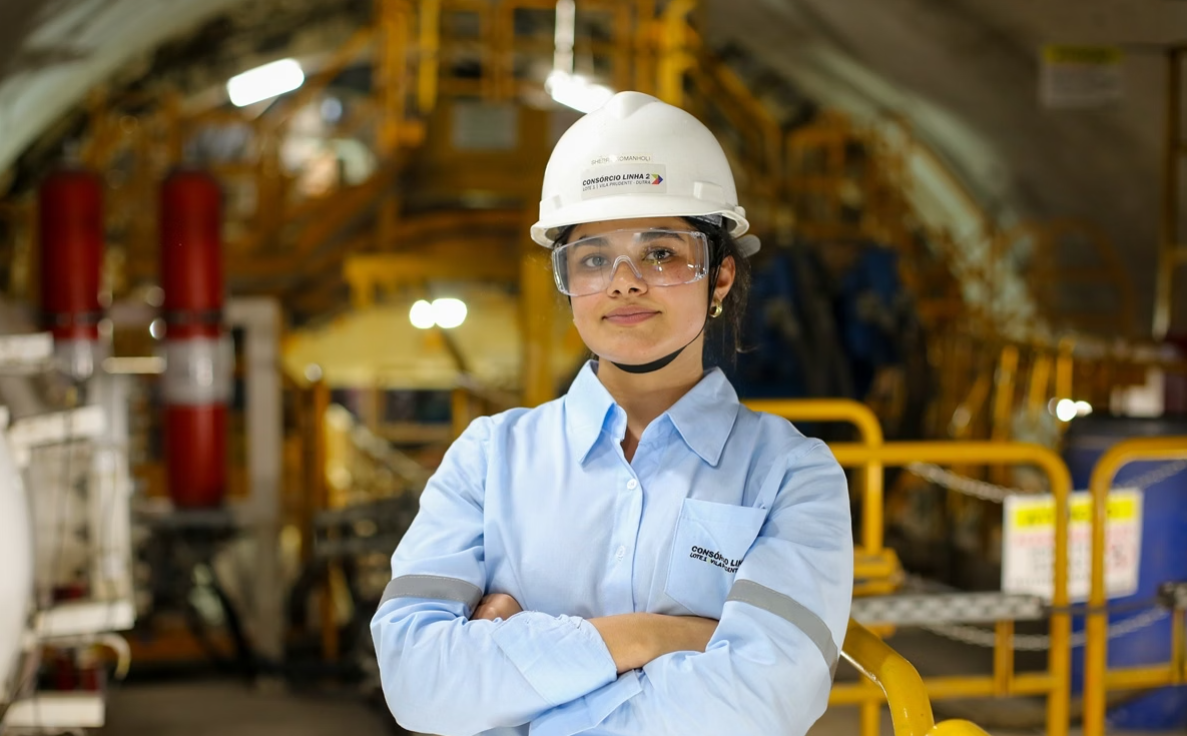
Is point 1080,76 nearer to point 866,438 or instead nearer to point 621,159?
point 866,438

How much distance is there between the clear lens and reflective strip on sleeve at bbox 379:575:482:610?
19.6 inches

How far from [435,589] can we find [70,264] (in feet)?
16.4

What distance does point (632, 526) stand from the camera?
1.82 meters

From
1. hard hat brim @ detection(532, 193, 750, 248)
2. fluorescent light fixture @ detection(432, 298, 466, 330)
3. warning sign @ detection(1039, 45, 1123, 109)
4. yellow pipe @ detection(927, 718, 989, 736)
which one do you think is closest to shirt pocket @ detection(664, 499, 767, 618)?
yellow pipe @ detection(927, 718, 989, 736)

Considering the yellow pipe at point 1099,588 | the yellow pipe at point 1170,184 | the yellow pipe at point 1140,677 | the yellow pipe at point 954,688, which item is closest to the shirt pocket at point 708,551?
the yellow pipe at point 954,688

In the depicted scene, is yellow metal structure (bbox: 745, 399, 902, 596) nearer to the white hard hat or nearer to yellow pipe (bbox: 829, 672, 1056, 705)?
Answer: yellow pipe (bbox: 829, 672, 1056, 705)

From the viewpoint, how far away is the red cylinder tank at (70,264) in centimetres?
603

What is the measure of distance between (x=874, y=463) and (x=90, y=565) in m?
2.80

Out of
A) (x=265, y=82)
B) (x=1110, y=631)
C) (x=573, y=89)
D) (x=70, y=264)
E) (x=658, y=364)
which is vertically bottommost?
(x=1110, y=631)

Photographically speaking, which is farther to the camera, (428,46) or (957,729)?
(428,46)

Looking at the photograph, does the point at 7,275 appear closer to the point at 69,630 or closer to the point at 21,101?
the point at 21,101

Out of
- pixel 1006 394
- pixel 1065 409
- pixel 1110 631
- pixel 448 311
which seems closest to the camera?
pixel 1110 631

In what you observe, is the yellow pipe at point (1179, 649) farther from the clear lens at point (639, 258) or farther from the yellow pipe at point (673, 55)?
the yellow pipe at point (673, 55)

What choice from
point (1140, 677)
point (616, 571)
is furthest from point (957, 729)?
point (1140, 677)
